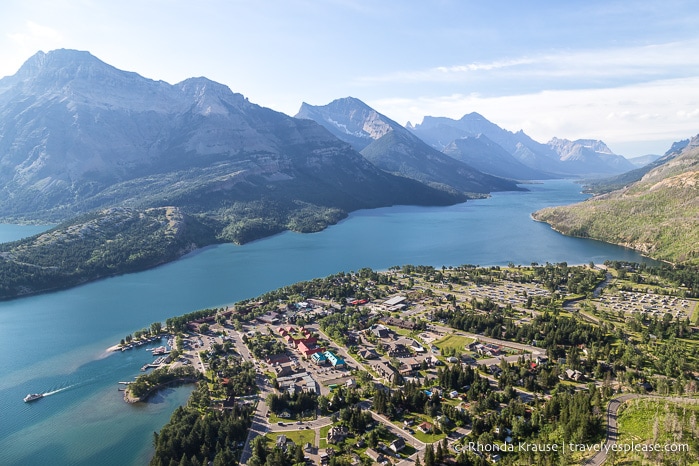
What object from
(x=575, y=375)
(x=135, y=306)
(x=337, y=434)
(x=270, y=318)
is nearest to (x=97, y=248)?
(x=135, y=306)

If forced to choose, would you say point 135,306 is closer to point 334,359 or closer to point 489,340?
point 334,359

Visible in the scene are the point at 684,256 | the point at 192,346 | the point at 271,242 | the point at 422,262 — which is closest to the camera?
the point at 192,346

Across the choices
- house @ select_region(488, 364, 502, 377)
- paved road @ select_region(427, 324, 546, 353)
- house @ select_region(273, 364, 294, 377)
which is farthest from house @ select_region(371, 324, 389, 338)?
house @ select_region(488, 364, 502, 377)

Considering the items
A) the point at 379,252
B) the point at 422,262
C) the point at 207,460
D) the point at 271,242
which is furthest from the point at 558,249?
the point at 207,460

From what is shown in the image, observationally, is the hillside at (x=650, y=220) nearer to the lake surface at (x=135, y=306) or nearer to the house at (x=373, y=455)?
the lake surface at (x=135, y=306)

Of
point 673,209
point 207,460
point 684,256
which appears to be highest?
point 673,209

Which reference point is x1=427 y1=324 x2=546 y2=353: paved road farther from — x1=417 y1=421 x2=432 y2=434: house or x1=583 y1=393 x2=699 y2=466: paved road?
x1=417 y1=421 x2=432 y2=434: house

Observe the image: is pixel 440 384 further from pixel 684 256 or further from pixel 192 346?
pixel 684 256
